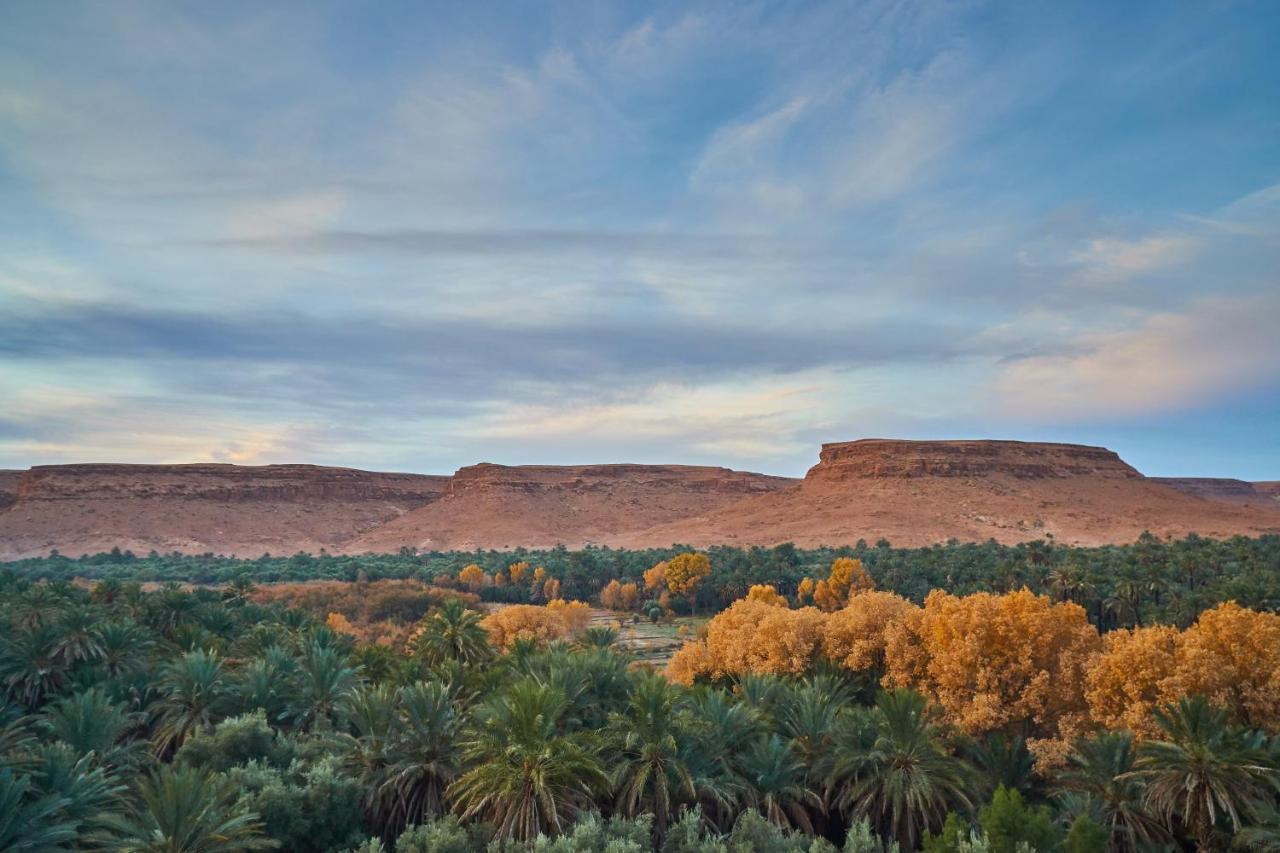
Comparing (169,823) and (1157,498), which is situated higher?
(1157,498)

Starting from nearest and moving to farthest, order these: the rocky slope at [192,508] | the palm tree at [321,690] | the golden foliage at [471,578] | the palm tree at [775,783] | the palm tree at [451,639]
Result: the palm tree at [775,783] → the palm tree at [321,690] → the palm tree at [451,639] → the golden foliage at [471,578] → the rocky slope at [192,508]

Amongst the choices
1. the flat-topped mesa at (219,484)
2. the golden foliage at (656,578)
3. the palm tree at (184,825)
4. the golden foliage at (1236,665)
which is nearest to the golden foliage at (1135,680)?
the golden foliage at (1236,665)

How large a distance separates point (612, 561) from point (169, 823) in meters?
77.1

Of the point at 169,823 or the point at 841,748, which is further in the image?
the point at 841,748

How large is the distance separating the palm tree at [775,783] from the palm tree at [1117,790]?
583cm

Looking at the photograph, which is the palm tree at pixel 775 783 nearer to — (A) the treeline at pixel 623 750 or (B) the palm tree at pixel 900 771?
(A) the treeline at pixel 623 750

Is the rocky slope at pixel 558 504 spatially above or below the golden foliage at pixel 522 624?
above

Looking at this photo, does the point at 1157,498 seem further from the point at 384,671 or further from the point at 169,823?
the point at 169,823

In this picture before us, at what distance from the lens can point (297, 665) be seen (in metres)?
24.0

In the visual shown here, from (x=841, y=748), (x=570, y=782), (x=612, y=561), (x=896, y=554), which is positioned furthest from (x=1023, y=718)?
(x=612, y=561)

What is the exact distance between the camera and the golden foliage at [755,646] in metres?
28.5

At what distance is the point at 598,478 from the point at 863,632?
134043 millimetres

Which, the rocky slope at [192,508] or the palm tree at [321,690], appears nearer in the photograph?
the palm tree at [321,690]

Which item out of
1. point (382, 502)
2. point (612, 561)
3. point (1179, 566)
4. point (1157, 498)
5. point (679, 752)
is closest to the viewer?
point (679, 752)
